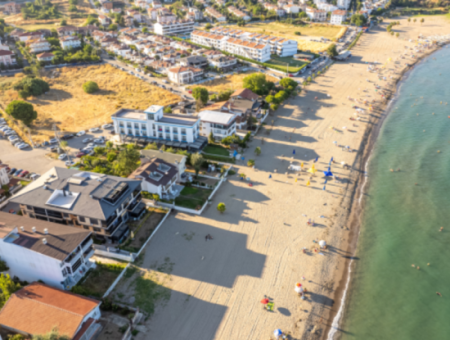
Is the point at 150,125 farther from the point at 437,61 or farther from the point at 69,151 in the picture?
the point at 437,61

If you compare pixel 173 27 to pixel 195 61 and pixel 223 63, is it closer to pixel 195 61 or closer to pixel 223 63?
pixel 195 61

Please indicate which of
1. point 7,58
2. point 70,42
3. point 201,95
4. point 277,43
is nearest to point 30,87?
point 7,58

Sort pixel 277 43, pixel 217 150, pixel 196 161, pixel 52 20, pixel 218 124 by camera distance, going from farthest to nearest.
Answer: pixel 52 20, pixel 277 43, pixel 218 124, pixel 217 150, pixel 196 161

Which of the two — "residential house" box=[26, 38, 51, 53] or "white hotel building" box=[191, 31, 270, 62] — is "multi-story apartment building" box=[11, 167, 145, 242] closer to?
Answer: "white hotel building" box=[191, 31, 270, 62]

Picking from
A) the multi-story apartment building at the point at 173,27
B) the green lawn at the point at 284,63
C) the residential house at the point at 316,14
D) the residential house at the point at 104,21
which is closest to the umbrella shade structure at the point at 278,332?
the green lawn at the point at 284,63

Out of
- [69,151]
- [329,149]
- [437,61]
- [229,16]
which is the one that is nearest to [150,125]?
[69,151]

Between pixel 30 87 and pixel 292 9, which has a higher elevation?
pixel 292 9
